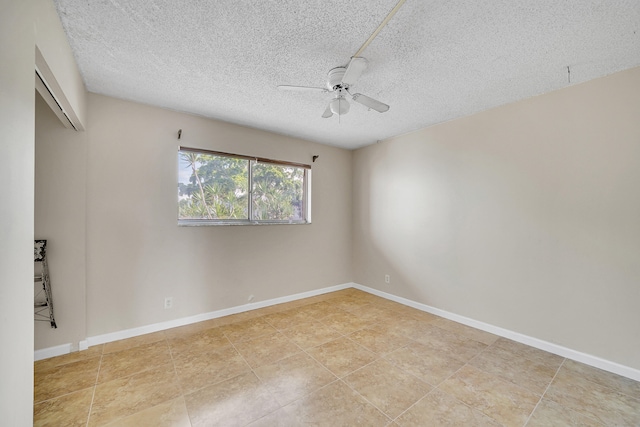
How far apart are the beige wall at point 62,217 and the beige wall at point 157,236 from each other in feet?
0.35

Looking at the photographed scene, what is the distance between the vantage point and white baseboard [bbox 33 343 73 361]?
2.19 m

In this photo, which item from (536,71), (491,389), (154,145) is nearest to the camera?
(491,389)

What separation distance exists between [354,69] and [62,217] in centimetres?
284

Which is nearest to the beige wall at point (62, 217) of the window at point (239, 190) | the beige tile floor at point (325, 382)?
the beige tile floor at point (325, 382)

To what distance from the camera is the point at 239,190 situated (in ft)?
11.3

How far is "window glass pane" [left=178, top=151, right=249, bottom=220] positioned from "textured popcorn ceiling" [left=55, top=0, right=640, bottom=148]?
0.68 meters

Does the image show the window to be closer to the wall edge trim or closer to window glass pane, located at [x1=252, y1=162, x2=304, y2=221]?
window glass pane, located at [x1=252, y1=162, x2=304, y2=221]

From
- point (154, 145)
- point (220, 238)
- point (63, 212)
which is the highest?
point (154, 145)

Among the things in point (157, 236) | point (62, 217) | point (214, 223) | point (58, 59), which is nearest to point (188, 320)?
point (157, 236)

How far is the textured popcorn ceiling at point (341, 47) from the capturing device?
149 cm

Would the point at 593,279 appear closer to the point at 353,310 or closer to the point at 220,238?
the point at 353,310

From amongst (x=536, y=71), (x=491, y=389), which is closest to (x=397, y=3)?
(x=536, y=71)

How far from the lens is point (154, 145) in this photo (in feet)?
9.20

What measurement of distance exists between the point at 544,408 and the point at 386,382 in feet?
3.36
